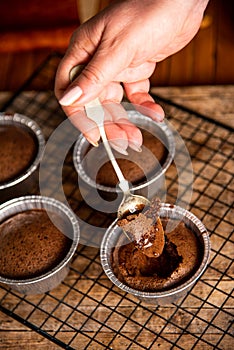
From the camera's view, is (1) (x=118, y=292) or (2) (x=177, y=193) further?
(2) (x=177, y=193)

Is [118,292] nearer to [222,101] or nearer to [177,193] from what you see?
[177,193]

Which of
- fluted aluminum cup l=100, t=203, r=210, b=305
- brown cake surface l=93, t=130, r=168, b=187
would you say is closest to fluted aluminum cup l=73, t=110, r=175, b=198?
brown cake surface l=93, t=130, r=168, b=187

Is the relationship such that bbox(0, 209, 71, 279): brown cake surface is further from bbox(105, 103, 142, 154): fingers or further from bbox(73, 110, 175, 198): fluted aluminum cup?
bbox(105, 103, 142, 154): fingers

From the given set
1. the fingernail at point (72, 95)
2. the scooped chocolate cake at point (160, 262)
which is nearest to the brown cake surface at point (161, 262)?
the scooped chocolate cake at point (160, 262)

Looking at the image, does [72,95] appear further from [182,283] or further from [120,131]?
[182,283]

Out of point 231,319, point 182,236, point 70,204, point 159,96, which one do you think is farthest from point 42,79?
point 231,319

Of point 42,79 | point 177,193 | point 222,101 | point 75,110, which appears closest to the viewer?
point 75,110

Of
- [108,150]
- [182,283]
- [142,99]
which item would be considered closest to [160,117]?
[142,99]
